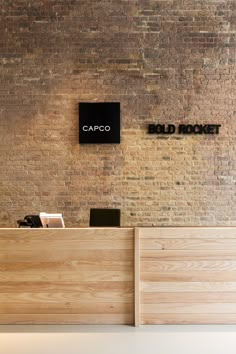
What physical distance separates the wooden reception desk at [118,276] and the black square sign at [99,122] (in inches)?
142

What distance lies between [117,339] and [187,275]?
0.77 metres

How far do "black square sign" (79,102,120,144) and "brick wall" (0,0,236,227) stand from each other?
0.37ft

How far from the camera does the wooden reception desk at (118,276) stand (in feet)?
12.1

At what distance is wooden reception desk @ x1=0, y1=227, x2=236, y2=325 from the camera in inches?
145

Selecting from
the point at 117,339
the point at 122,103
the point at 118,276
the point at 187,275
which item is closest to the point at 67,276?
the point at 118,276

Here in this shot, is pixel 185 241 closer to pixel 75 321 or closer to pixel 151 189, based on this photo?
pixel 75 321

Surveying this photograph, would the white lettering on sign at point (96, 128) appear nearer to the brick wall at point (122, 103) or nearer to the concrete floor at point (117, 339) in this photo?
the brick wall at point (122, 103)

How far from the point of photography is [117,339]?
11.1 feet

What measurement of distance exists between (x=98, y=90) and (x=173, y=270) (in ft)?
13.6

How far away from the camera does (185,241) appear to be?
3.73 metres

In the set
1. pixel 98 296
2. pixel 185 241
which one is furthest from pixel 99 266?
pixel 185 241

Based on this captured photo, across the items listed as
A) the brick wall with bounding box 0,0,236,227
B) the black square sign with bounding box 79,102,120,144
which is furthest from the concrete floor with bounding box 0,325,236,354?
the black square sign with bounding box 79,102,120,144

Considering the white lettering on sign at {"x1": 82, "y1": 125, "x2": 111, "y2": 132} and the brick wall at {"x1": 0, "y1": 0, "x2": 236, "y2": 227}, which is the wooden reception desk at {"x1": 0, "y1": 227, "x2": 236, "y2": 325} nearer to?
the brick wall at {"x1": 0, "y1": 0, "x2": 236, "y2": 227}

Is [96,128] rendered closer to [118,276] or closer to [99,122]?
[99,122]
